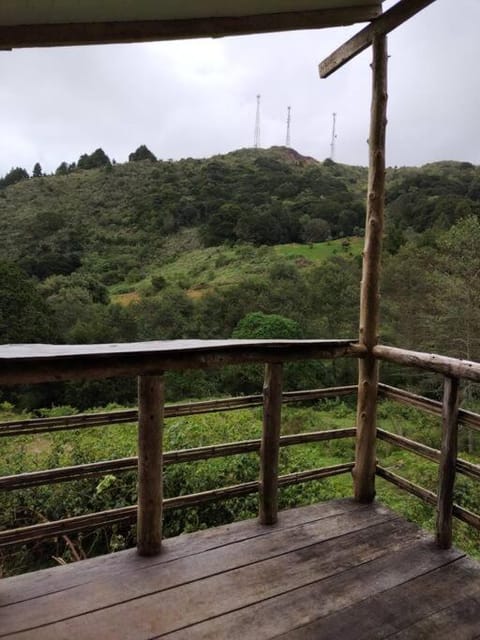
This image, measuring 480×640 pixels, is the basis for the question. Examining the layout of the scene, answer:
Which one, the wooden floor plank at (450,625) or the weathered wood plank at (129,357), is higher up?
the weathered wood plank at (129,357)

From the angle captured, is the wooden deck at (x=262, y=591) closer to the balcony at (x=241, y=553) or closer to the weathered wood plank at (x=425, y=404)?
the balcony at (x=241, y=553)

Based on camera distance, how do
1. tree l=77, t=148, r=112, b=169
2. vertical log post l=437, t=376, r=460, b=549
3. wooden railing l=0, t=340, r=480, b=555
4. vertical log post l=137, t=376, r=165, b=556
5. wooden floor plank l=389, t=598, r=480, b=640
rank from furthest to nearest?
tree l=77, t=148, r=112, b=169 → vertical log post l=437, t=376, r=460, b=549 → vertical log post l=137, t=376, r=165, b=556 → wooden railing l=0, t=340, r=480, b=555 → wooden floor plank l=389, t=598, r=480, b=640

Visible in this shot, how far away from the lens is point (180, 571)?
70.3 inches

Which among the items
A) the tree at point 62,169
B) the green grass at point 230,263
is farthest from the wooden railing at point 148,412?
the tree at point 62,169

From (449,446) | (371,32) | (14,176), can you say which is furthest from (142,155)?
(449,446)

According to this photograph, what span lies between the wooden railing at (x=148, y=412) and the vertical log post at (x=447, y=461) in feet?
1.81

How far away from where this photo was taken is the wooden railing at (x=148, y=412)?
161 centimetres

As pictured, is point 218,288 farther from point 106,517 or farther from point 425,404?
point 106,517

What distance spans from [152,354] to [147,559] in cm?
93

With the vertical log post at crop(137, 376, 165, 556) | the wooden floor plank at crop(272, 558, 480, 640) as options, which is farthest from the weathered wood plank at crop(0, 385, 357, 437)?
the wooden floor plank at crop(272, 558, 480, 640)

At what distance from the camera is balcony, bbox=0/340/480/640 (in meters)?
1.49

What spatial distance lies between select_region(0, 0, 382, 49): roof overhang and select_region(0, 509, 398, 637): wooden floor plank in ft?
7.59

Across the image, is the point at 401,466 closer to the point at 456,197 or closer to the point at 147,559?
the point at 147,559

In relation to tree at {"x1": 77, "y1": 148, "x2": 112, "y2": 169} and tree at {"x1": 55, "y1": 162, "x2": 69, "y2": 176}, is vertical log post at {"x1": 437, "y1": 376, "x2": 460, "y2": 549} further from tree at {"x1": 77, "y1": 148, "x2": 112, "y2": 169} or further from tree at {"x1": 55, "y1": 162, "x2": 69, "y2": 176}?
tree at {"x1": 77, "y1": 148, "x2": 112, "y2": 169}
